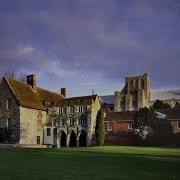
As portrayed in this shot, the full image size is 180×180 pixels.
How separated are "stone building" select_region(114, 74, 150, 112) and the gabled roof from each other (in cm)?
3663

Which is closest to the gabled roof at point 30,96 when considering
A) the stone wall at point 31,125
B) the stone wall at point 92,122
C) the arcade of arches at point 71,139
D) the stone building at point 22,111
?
the stone building at point 22,111

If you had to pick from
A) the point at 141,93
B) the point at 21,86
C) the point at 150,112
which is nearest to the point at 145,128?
the point at 150,112

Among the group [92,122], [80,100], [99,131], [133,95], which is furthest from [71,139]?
[133,95]

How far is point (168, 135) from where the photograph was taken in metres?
58.6

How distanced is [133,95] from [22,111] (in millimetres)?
49219

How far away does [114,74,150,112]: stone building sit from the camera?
97.7 meters

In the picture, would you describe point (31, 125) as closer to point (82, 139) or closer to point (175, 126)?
point (82, 139)

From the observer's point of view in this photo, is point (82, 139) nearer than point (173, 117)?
Yes

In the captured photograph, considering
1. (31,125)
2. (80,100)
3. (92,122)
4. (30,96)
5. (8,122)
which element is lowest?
(31,125)

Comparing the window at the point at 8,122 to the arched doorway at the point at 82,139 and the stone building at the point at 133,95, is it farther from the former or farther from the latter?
the stone building at the point at 133,95

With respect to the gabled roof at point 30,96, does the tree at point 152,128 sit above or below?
below

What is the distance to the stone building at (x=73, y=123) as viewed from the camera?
57188 millimetres

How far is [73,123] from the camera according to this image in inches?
2299

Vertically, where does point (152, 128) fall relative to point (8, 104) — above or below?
below
